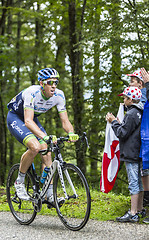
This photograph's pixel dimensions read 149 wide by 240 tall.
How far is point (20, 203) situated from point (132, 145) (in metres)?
2.04

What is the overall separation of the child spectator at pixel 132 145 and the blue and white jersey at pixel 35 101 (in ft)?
3.20

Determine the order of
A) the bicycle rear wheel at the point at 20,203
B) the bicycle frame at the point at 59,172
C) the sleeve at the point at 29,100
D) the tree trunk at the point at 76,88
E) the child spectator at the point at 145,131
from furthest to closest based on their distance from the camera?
1. the tree trunk at the point at 76,88
2. the bicycle rear wheel at the point at 20,203
3. the sleeve at the point at 29,100
4. the child spectator at the point at 145,131
5. the bicycle frame at the point at 59,172

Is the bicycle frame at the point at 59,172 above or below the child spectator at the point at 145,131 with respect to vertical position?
below

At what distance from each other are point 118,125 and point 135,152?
472mm

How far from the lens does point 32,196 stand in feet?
17.7

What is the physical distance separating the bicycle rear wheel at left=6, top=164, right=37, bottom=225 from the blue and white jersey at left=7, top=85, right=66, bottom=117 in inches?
36.8

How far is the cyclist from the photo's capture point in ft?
17.0

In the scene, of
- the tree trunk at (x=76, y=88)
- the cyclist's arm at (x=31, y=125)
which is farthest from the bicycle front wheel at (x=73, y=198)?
the tree trunk at (x=76, y=88)

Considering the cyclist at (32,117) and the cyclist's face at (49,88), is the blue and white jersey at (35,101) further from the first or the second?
the cyclist's face at (49,88)

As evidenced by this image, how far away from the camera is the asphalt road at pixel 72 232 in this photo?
448cm

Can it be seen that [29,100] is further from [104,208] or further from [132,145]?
[104,208]

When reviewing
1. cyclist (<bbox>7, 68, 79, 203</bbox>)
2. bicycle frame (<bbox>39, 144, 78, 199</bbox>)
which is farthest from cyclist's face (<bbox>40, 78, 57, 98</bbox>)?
bicycle frame (<bbox>39, 144, 78, 199</bbox>)

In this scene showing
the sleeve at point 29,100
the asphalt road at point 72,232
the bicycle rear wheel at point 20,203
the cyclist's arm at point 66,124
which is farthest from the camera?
the bicycle rear wheel at point 20,203

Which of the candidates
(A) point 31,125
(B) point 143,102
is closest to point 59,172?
(A) point 31,125
